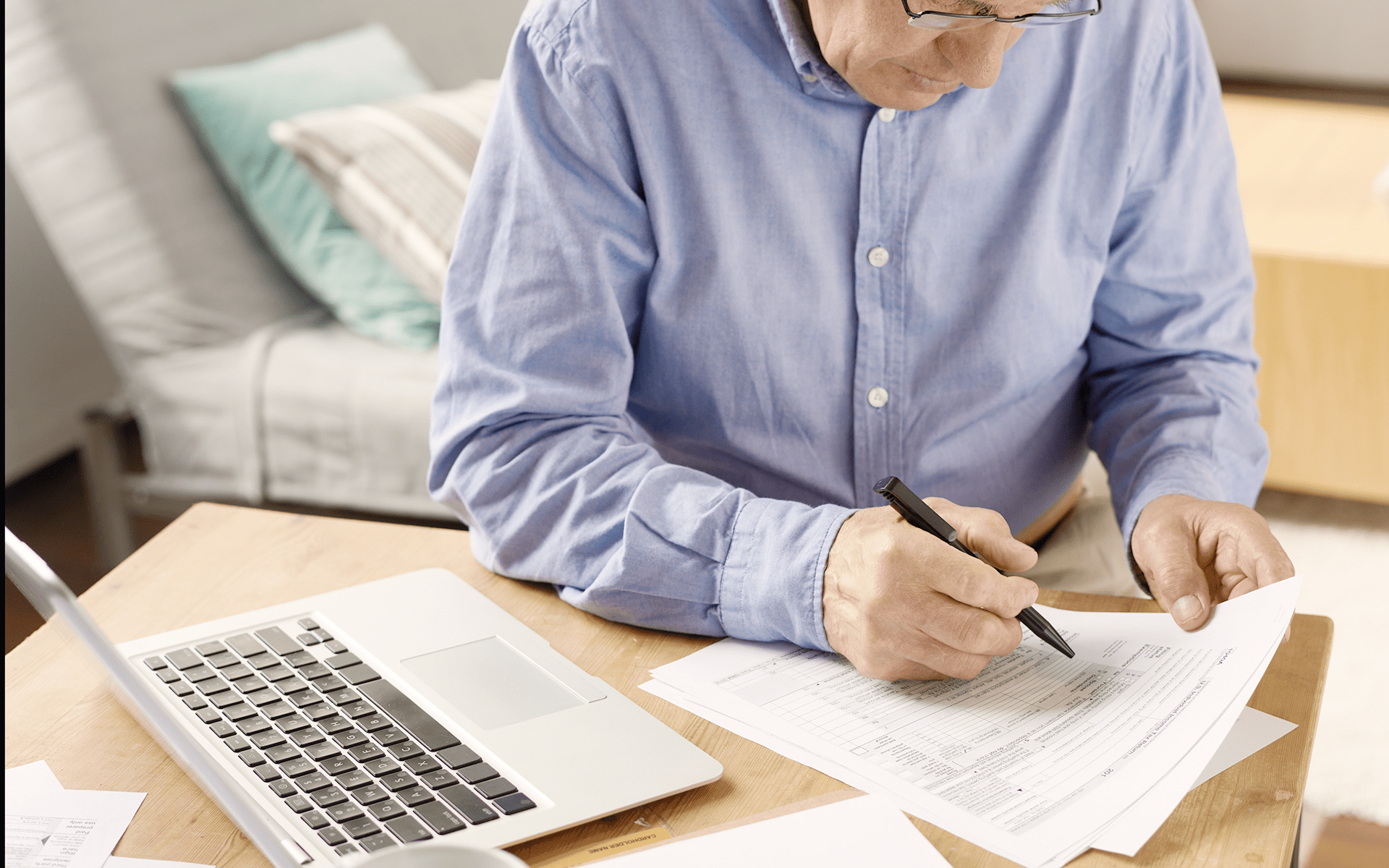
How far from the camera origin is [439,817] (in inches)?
21.9

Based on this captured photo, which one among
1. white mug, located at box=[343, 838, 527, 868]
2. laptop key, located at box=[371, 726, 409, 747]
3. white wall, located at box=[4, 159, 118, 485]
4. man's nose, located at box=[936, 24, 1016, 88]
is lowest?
white wall, located at box=[4, 159, 118, 485]

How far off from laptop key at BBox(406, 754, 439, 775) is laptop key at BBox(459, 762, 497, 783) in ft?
0.04

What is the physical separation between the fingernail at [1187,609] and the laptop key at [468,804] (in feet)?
1.36

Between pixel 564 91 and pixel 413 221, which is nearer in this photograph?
pixel 564 91

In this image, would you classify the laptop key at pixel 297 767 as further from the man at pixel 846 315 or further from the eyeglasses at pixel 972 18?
the eyeglasses at pixel 972 18

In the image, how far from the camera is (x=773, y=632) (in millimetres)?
732

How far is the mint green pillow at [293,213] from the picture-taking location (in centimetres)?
181

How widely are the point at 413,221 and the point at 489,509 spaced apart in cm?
106

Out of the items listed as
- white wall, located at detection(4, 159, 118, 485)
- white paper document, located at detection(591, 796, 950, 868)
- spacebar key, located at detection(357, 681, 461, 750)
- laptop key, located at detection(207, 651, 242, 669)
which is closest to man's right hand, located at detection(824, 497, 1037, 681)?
white paper document, located at detection(591, 796, 950, 868)

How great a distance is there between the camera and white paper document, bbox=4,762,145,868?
550mm

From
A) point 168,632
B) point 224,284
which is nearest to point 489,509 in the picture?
point 168,632

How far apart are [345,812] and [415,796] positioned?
32 millimetres

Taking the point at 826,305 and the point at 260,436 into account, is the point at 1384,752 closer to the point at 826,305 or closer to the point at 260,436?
the point at 826,305

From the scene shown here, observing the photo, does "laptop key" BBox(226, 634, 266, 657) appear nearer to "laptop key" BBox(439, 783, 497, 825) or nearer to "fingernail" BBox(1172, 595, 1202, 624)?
"laptop key" BBox(439, 783, 497, 825)
